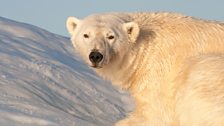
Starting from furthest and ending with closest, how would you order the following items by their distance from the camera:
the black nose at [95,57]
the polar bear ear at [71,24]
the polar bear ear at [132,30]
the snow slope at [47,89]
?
the snow slope at [47,89]
the polar bear ear at [71,24]
the polar bear ear at [132,30]
the black nose at [95,57]

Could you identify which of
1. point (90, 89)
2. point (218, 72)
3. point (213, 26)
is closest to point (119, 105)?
point (90, 89)

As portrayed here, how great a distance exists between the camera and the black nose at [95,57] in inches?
332

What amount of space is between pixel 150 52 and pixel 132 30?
1.26ft

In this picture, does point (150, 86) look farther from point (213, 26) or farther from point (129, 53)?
point (213, 26)

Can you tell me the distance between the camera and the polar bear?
8.47 m

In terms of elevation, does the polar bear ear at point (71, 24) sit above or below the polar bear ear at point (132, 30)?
above

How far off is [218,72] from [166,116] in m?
1.23

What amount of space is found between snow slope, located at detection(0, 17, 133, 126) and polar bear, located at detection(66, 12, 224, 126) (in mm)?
2804

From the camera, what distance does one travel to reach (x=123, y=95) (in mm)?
20031

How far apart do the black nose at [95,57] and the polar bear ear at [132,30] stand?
702mm

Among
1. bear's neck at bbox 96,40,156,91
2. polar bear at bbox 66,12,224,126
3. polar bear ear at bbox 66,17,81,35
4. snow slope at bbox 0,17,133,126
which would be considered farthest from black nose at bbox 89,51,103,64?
snow slope at bbox 0,17,133,126

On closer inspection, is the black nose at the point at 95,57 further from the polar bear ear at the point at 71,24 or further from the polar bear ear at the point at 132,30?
the polar bear ear at the point at 71,24

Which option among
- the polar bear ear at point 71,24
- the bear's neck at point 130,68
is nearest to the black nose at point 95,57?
the bear's neck at point 130,68

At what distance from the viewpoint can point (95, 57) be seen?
8445mm
